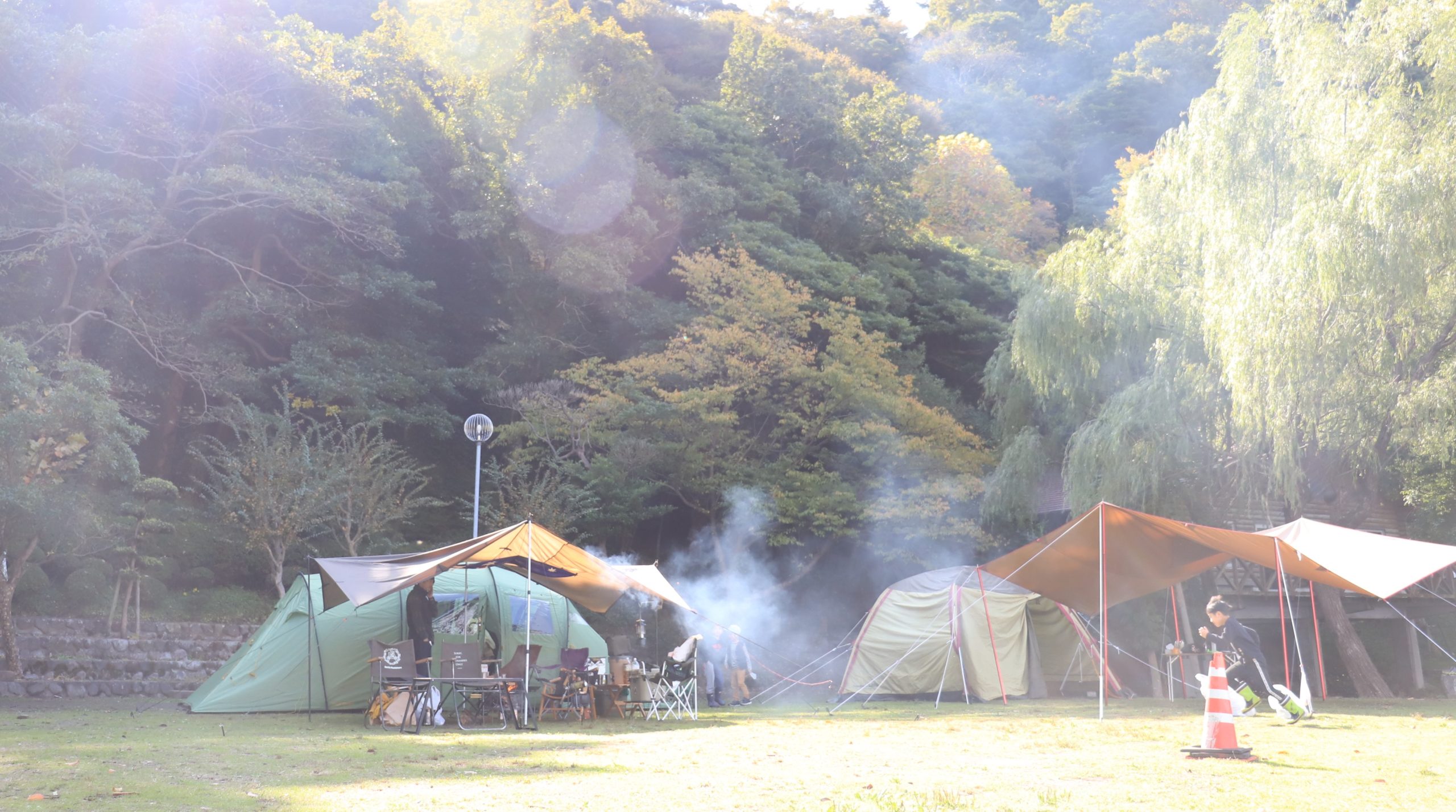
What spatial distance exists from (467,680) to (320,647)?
242cm

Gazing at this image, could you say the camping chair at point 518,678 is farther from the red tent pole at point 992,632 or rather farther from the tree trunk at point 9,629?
the red tent pole at point 992,632

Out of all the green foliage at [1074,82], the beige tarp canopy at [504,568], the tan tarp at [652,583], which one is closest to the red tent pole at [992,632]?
the tan tarp at [652,583]

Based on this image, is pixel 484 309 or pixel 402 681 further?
pixel 484 309

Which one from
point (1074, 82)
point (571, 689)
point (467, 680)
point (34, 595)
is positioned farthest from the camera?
point (1074, 82)

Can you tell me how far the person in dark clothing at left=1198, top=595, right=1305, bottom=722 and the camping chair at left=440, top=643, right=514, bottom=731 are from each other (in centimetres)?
667

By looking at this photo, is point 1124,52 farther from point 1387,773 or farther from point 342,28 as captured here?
point 1387,773

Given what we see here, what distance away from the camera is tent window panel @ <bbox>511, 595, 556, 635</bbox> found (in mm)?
13133

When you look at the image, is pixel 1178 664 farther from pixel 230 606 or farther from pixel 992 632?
pixel 230 606

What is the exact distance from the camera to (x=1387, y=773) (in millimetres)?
6180

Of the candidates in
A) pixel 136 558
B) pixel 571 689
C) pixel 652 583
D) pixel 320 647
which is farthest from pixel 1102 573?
pixel 136 558

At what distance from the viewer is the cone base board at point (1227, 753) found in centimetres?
682

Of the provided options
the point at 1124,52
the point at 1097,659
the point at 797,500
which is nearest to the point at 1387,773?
the point at 1097,659

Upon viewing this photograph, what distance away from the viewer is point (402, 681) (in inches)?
415

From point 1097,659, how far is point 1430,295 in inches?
260
